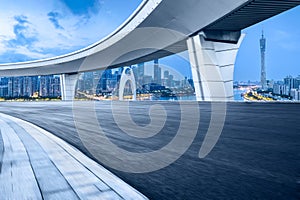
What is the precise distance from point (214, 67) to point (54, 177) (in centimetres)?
1847

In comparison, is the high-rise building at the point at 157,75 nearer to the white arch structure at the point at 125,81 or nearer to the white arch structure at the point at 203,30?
the white arch structure at the point at 203,30

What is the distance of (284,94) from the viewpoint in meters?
17.7

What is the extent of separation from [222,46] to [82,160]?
19.0 metres

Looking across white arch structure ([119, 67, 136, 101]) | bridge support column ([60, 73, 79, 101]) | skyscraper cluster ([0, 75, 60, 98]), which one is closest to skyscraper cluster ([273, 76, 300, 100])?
white arch structure ([119, 67, 136, 101])

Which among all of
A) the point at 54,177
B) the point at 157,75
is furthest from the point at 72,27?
the point at 54,177

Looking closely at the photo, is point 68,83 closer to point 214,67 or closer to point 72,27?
point 214,67

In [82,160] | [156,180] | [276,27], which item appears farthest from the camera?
[276,27]

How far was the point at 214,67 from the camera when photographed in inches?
747

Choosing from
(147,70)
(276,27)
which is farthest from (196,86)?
(276,27)

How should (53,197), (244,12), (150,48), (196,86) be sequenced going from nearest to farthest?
(53,197), (244,12), (196,86), (150,48)

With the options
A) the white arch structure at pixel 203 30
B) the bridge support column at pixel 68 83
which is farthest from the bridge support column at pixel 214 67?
the bridge support column at pixel 68 83

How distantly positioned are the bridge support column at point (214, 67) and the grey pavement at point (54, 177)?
17.4m

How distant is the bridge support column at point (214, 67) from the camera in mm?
18906

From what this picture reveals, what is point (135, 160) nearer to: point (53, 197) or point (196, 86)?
point (53, 197)
